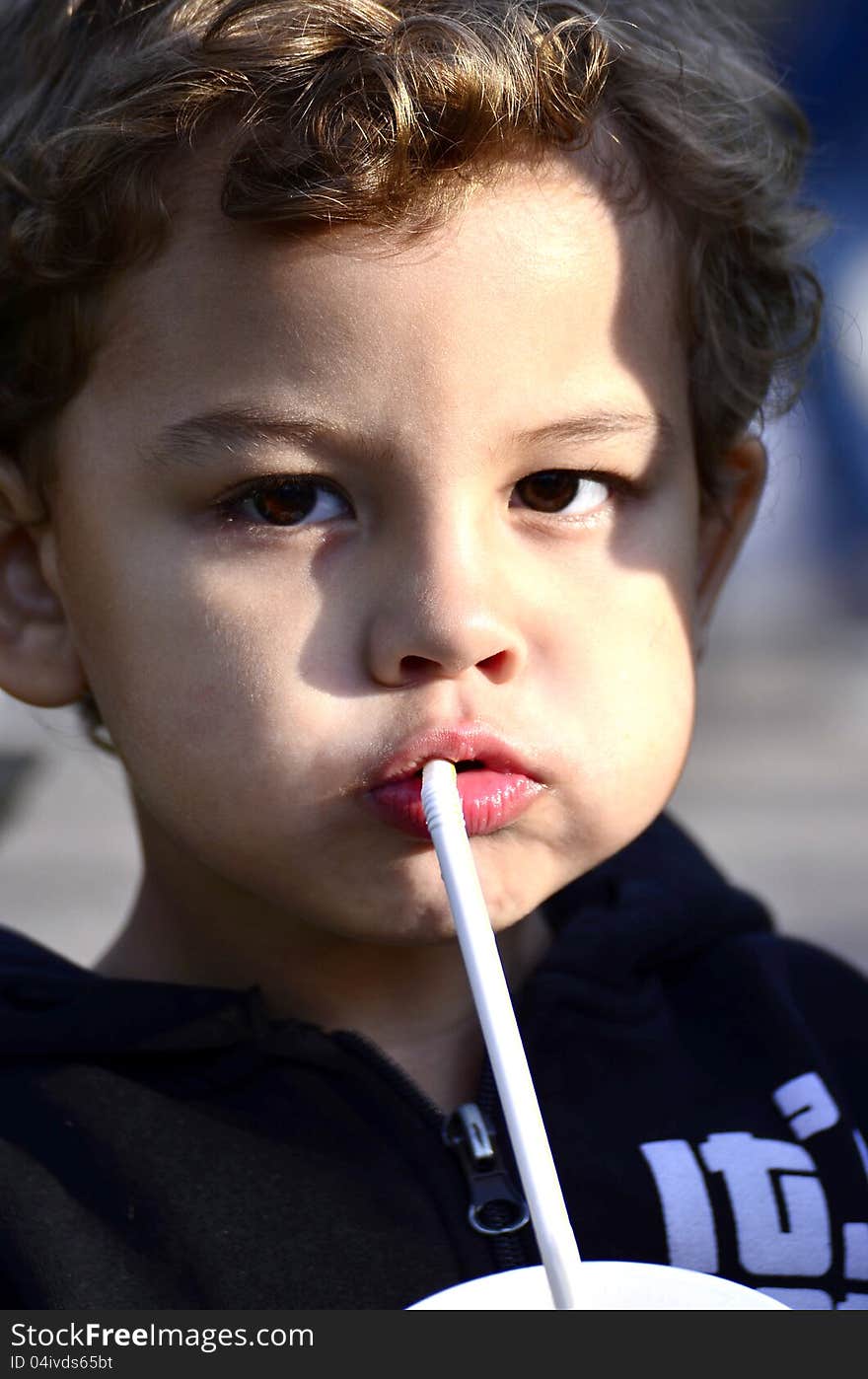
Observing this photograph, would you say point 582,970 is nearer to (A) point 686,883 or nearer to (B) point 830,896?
(A) point 686,883

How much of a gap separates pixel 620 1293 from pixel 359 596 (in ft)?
1.12

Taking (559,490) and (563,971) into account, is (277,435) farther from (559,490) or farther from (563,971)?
(563,971)

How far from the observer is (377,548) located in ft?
2.60

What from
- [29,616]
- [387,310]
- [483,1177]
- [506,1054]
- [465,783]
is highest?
[387,310]

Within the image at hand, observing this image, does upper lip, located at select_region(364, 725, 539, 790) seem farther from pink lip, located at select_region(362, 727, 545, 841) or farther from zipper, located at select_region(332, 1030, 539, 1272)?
zipper, located at select_region(332, 1030, 539, 1272)

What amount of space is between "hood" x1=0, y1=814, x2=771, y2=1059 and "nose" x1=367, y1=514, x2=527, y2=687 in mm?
233

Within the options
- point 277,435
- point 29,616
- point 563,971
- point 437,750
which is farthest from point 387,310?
point 563,971

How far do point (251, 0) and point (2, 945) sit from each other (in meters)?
0.52

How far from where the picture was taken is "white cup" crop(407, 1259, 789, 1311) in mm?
592

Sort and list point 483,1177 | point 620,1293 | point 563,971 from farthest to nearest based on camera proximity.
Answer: point 563,971 → point 483,1177 → point 620,1293

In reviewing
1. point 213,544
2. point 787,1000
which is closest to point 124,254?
point 213,544

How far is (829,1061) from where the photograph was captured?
1004 mm

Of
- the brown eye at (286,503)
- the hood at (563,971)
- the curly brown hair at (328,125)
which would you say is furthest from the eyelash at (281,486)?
the hood at (563,971)

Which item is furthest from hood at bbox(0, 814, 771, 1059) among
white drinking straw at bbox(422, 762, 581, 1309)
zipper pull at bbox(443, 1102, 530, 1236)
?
white drinking straw at bbox(422, 762, 581, 1309)
